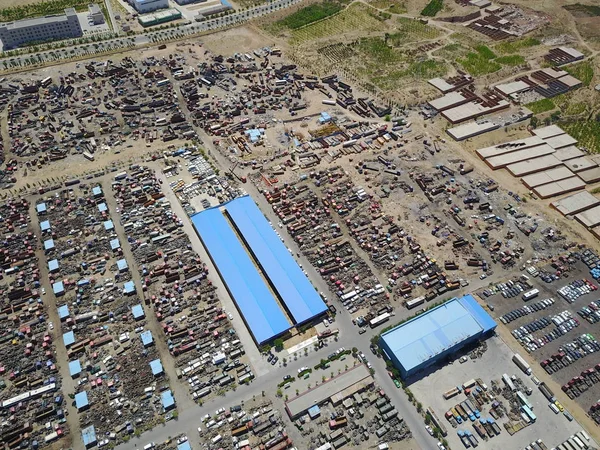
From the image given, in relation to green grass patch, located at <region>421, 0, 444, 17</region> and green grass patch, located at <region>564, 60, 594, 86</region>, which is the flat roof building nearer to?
green grass patch, located at <region>564, 60, 594, 86</region>

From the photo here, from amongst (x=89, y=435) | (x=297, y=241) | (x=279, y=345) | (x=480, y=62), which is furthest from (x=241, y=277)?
(x=480, y=62)

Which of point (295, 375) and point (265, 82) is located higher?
point (265, 82)

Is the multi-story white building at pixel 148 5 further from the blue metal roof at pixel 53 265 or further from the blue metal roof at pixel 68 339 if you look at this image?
the blue metal roof at pixel 68 339

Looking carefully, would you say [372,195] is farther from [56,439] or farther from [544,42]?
[544,42]

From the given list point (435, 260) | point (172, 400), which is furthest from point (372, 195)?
point (172, 400)

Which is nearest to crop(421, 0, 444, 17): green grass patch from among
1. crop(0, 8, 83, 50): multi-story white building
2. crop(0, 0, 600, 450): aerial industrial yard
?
crop(0, 0, 600, 450): aerial industrial yard
